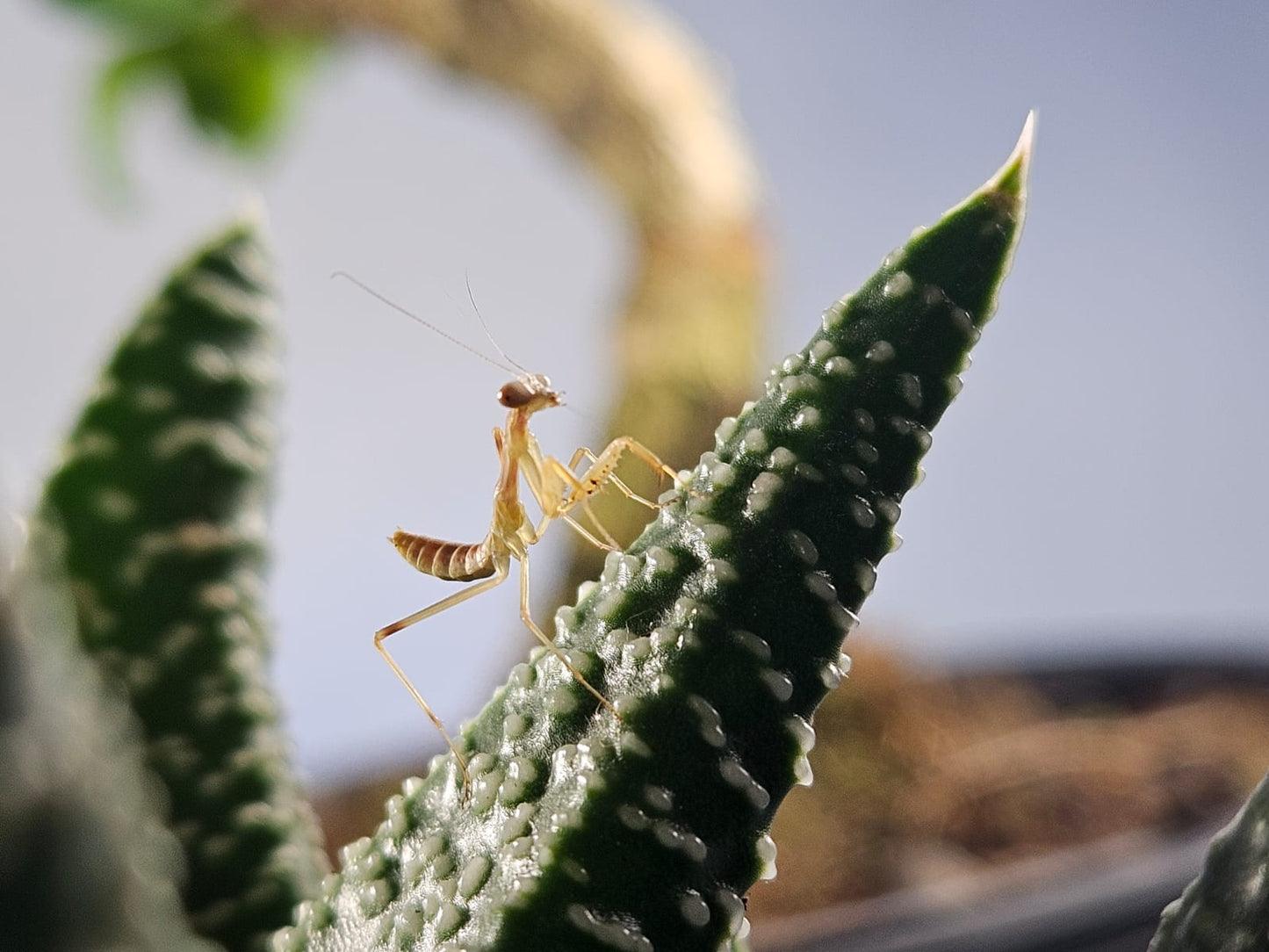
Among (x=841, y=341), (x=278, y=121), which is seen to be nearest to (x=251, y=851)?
(x=841, y=341)

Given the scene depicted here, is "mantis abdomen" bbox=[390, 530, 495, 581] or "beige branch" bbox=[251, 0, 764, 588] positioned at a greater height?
"beige branch" bbox=[251, 0, 764, 588]

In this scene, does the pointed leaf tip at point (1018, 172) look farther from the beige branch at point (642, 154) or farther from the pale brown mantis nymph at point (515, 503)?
the beige branch at point (642, 154)

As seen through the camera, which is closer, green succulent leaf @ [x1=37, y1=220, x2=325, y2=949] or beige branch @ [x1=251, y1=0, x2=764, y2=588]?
green succulent leaf @ [x1=37, y1=220, x2=325, y2=949]

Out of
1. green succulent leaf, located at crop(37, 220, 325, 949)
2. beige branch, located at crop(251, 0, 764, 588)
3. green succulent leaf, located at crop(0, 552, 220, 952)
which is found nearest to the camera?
green succulent leaf, located at crop(0, 552, 220, 952)

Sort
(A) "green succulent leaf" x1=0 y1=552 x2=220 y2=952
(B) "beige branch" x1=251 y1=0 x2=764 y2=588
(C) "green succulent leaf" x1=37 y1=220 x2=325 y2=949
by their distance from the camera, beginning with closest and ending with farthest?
(A) "green succulent leaf" x1=0 y1=552 x2=220 y2=952 < (C) "green succulent leaf" x1=37 y1=220 x2=325 y2=949 < (B) "beige branch" x1=251 y1=0 x2=764 y2=588

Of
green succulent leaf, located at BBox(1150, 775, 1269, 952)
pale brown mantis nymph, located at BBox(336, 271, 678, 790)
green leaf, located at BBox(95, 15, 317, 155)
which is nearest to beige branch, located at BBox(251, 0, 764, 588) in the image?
green leaf, located at BBox(95, 15, 317, 155)

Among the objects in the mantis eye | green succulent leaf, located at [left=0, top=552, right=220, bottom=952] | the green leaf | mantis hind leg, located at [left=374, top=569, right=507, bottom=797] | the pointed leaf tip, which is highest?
the green leaf

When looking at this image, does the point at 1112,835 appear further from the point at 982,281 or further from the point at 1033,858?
the point at 982,281

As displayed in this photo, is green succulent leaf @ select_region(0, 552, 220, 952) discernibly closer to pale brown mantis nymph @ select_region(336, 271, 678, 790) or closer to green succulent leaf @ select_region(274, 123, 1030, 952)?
green succulent leaf @ select_region(274, 123, 1030, 952)
